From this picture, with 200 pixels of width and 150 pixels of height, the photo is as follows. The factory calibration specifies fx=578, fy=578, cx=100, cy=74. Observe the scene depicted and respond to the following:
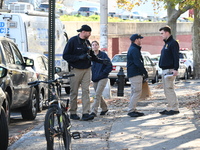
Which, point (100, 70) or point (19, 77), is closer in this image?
point (19, 77)

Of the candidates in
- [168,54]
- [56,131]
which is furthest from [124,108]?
[56,131]

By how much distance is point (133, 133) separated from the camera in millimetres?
9750

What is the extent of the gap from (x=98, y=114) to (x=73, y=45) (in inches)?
85.9

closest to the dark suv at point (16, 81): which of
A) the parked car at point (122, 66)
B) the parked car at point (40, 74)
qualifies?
the parked car at point (40, 74)

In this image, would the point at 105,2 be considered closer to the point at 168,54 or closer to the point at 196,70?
the point at 168,54

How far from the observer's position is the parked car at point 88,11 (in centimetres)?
5447

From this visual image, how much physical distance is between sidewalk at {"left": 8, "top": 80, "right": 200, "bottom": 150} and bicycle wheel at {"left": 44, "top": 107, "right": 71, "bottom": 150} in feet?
3.54

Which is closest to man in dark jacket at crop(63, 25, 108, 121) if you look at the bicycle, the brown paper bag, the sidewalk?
the sidewalk

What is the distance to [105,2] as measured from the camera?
62.0 ft

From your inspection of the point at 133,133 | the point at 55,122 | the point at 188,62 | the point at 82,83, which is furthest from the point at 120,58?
the point at 55,122

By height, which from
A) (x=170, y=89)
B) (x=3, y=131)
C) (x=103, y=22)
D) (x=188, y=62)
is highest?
(x=103, y=22)

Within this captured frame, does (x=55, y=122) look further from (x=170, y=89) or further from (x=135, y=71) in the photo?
(x=170, y=89)

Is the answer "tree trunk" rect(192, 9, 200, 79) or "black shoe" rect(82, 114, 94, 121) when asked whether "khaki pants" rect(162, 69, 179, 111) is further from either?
"tree trunk" rect(192, 9, 200, 79)

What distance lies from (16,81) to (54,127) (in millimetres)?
4278
